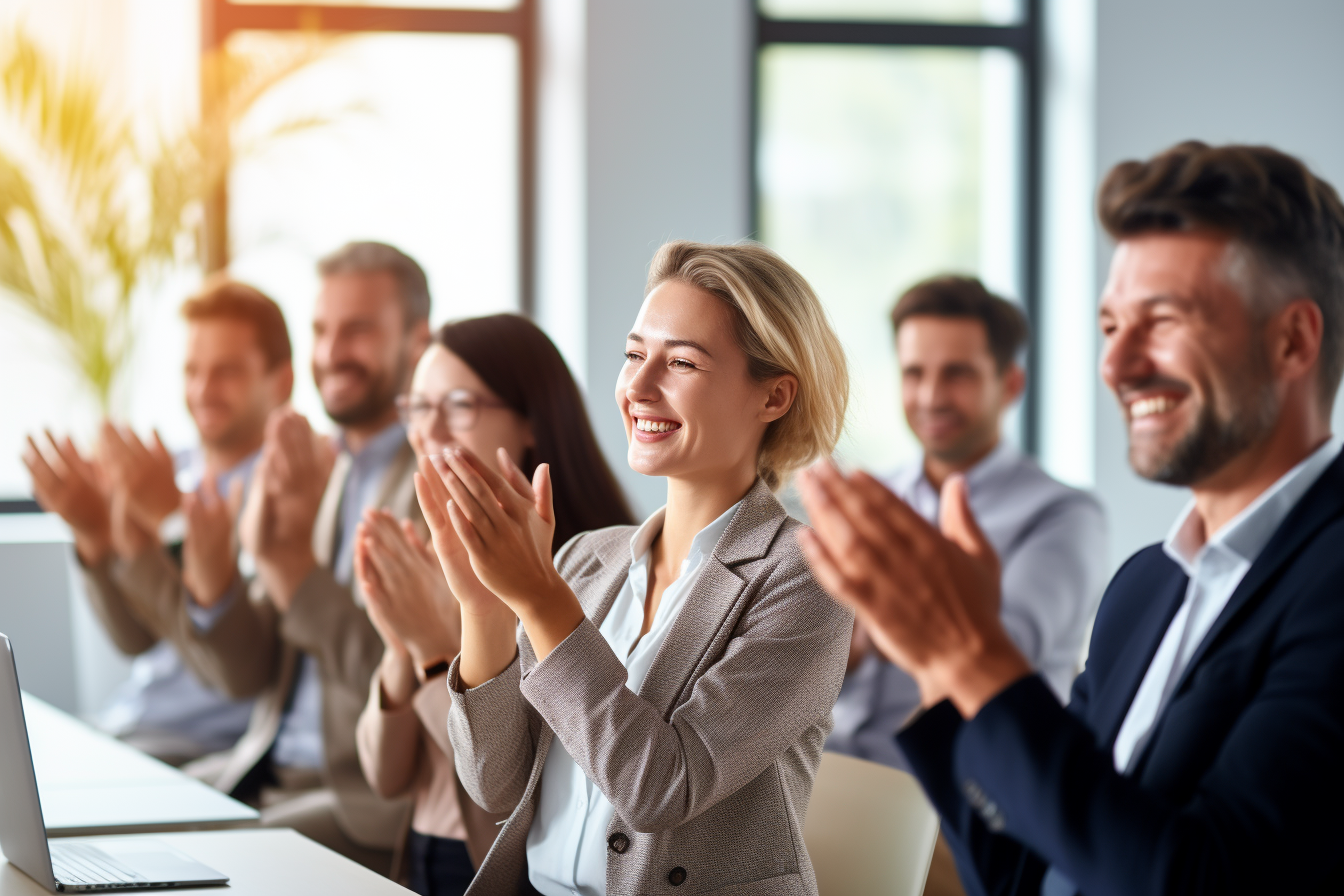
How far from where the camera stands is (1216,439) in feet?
3.70

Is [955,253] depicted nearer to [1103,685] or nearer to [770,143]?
[770,143]

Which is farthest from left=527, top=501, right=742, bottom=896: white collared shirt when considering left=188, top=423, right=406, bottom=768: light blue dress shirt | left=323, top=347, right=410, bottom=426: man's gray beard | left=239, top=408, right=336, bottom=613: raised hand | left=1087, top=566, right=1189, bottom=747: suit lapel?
left=323, top=347, right=410, bottom=426: man's gray beard

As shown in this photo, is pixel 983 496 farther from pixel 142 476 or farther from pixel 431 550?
pixel 142 476

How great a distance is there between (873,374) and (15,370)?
3112 mm

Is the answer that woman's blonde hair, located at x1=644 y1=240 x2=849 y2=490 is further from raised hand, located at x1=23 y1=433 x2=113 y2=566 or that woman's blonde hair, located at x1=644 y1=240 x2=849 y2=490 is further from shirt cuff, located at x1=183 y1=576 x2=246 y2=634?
raised hand, located at x1=23 y1=433 x2=113 y2=566

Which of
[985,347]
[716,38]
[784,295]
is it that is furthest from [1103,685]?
[716,38]

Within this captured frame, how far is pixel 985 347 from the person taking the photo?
10.1 ft

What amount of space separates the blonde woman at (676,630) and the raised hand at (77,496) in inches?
80.4

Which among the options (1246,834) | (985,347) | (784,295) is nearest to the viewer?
(1246,834)

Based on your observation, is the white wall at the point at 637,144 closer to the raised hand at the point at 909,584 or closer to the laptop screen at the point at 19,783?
the laptop screen at the point at 19,783

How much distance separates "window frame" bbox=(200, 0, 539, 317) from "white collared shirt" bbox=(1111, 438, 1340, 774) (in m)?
3.69

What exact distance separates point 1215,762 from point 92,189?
4014 millimetres

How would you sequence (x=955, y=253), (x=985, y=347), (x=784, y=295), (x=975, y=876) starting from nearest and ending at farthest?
(x=975, y=876) < (x=784, y=295) < (x=985, y=347) < (x=955, y=253)

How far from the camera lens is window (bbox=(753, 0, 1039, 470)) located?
4695mm
